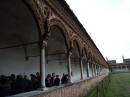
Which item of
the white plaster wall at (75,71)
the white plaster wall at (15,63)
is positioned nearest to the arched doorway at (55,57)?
the white plaster wall at (15,63)

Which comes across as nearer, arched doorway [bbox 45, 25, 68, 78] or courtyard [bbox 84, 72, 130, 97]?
courtyard [bbox 84, 72, 130, 97]

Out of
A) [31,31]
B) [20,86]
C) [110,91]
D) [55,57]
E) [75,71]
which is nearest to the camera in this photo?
[20,86]

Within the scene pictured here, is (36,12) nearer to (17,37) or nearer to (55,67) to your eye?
(17,37)

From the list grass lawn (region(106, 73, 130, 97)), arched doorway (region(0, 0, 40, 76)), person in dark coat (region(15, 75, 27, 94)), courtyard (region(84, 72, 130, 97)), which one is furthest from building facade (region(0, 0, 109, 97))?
grass lawn (region(106, 73, 130, 97))

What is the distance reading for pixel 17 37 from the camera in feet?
29.7

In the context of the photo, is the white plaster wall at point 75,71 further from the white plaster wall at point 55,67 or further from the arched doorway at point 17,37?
the arched doorway at point 17,37

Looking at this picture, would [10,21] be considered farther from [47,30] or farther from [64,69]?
[64,69]

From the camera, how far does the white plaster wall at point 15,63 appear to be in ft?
26.8

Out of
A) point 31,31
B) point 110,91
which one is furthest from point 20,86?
point 110,91

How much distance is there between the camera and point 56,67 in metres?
15.3

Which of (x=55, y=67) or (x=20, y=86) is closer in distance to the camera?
(x=20, y=86)

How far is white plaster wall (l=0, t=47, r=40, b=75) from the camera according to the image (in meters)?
8.16

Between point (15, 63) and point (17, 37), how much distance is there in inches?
72.2

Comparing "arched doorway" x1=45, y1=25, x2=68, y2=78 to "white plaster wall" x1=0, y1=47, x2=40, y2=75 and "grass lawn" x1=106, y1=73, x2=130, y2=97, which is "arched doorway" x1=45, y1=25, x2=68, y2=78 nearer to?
"white plaster wall" x1=0, y1=47, x2=40, y2=75
